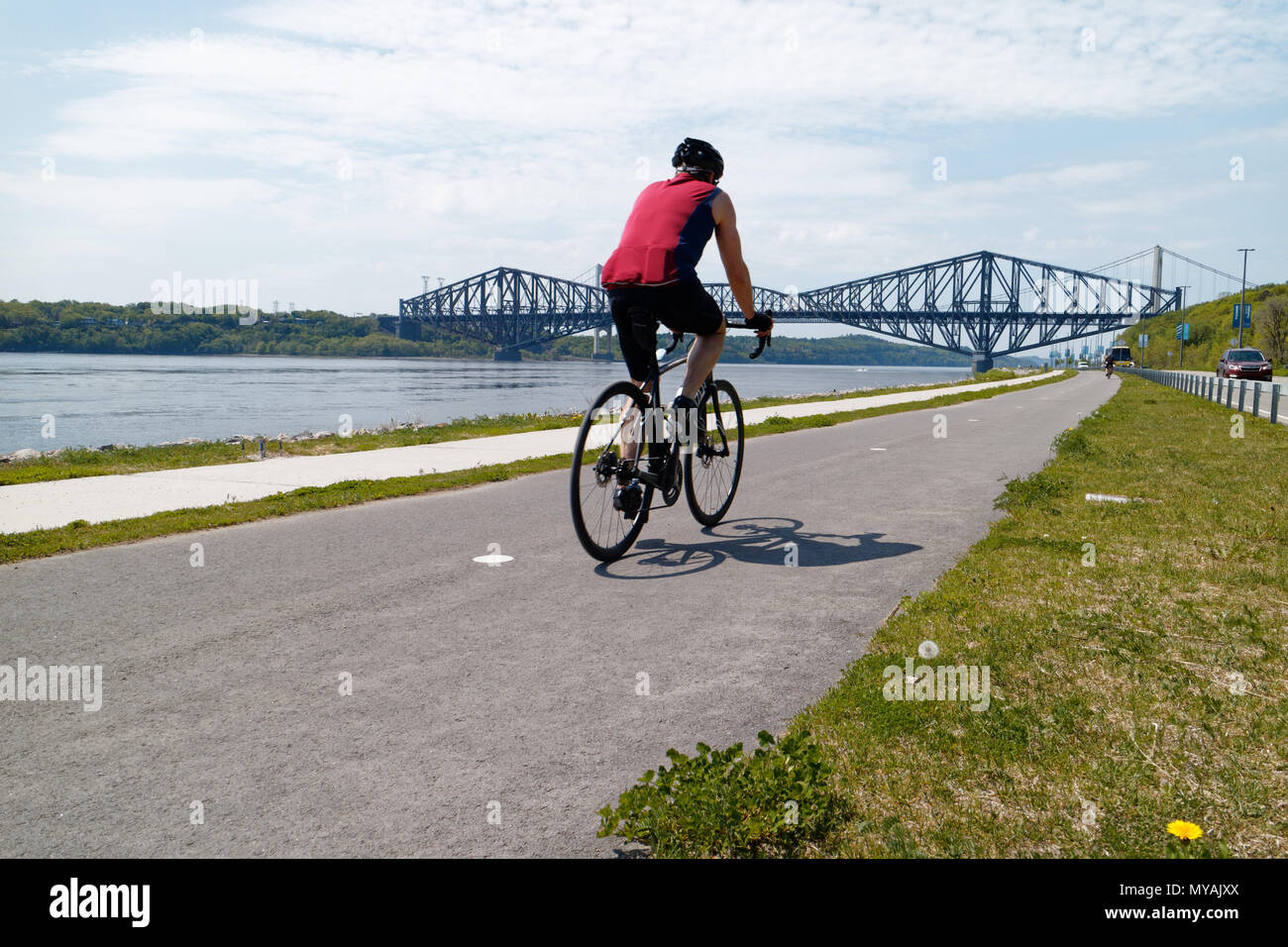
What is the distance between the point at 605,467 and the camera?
5684 millimetres

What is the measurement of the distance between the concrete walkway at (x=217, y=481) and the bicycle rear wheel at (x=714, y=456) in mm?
4142

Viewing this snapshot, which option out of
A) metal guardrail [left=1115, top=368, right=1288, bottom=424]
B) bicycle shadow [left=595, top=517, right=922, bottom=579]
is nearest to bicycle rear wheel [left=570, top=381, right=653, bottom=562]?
bicycle shadow [left=595, top=517, right=922, bottom=579]

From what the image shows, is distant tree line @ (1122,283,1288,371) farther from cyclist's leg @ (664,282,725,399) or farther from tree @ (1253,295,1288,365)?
cyclist's leg @ (664,282,725,399)

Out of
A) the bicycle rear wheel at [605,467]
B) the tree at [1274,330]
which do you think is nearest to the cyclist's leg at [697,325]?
the bicycle rear wheel at [605,467]

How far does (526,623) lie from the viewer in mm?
4477

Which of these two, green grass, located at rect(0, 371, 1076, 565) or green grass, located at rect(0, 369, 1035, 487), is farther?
green grass, located at rect(0, 369, 1035, 487)

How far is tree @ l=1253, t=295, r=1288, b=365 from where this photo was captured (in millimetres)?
72938

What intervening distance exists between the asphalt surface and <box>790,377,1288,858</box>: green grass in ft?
1.27

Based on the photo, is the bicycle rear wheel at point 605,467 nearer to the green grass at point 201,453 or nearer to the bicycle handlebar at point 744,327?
the bicycle handlebar at point 744,327

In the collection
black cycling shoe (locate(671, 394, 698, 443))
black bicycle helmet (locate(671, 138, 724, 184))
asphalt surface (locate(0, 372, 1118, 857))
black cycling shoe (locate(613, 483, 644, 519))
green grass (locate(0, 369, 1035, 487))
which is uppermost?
black bicycle helmet (locate(671, 138, 724, 184))

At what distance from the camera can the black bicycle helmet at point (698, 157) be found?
5.82 metres
